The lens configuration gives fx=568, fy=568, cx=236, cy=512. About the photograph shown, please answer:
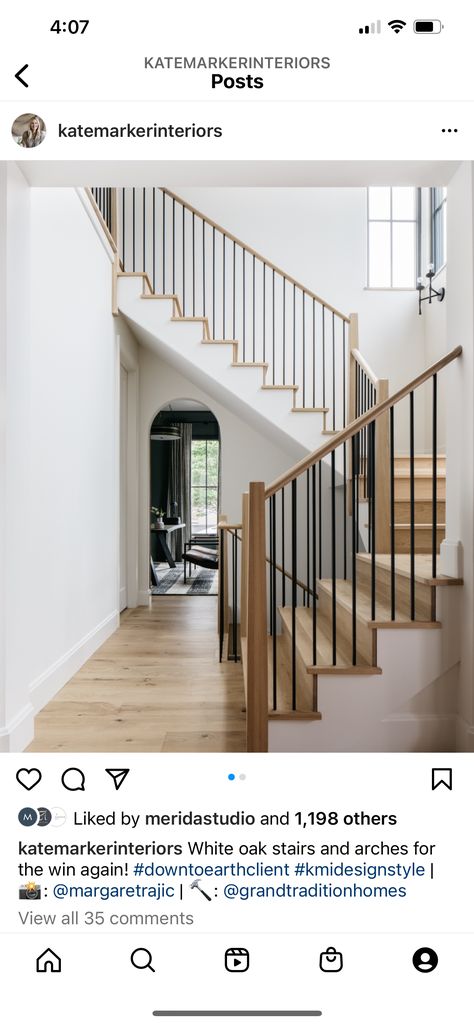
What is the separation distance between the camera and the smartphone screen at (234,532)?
591 millimetres

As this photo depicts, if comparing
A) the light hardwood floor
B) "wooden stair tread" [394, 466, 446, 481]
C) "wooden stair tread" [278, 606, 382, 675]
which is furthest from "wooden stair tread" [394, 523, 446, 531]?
the light hardwood floor

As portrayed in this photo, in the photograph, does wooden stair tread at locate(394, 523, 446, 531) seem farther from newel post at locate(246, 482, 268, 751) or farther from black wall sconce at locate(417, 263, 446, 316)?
black wall sconce at locate(417, 263, 446, 316)

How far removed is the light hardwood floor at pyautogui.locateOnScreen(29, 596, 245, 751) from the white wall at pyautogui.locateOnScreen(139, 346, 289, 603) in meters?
1.82

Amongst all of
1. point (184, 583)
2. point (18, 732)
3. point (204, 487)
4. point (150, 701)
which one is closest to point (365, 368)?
point (150, 701)

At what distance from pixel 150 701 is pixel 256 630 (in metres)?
0.90

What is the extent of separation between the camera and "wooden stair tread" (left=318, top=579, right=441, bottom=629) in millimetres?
1948
